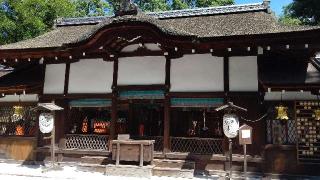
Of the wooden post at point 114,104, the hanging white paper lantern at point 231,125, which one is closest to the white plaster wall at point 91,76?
the wooden post at point 114,104

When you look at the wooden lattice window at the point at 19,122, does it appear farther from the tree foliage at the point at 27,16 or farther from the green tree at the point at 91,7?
the green tree at the point at 91,7

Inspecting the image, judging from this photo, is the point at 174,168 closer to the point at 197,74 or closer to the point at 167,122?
the point at 167,122

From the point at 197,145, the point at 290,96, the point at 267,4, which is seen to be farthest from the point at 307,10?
the point at 197,145

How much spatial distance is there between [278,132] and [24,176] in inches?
360

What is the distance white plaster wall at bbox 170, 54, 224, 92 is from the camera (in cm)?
1244

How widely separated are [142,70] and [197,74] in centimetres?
230

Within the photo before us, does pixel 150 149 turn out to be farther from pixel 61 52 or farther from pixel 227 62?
pixel 61 52

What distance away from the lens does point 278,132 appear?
1159cm

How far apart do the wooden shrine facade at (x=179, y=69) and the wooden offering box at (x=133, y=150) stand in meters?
0.96

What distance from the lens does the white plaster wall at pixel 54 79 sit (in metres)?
14.4

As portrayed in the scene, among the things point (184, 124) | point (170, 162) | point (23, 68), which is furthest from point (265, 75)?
point (23, 68)

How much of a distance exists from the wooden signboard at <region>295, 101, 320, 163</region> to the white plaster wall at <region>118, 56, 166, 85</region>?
17.4 feet

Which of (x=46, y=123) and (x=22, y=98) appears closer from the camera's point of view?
(x=46, y=123)

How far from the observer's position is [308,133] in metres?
11.3
